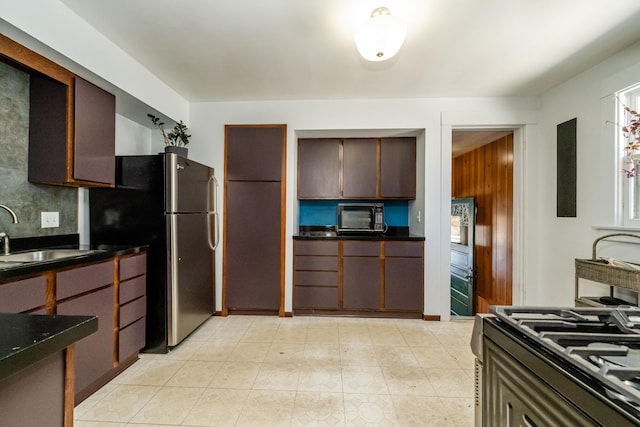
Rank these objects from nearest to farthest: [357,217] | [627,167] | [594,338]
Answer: [594,338]
[627,167]
[357,217]

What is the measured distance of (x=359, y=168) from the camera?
348cm

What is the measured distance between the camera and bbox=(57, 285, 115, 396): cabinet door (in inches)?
65.9

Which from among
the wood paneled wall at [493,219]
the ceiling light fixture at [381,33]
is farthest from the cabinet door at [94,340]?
the wood paneled wall at [493,219]

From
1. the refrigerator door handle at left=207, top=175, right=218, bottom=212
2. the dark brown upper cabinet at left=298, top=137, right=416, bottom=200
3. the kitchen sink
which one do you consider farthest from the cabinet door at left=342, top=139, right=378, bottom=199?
the kitchen sink

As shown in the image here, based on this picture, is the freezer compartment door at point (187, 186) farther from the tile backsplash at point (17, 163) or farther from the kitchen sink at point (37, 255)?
the tile backsplash at point (17, 163)

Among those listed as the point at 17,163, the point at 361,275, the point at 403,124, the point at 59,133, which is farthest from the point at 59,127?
the point at 403,124

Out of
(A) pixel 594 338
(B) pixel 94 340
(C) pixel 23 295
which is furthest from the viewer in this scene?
(B) pixel 94 340

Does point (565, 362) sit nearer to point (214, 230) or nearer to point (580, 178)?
point (580, 178)

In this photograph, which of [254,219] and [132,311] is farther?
[254,219]

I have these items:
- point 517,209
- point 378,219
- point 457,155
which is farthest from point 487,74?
point 457,155

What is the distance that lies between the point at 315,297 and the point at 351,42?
8.24ft

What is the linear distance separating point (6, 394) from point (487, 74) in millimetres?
3372

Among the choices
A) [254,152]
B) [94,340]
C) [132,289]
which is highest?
[254,152]

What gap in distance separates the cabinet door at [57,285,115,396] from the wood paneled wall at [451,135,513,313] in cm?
403
